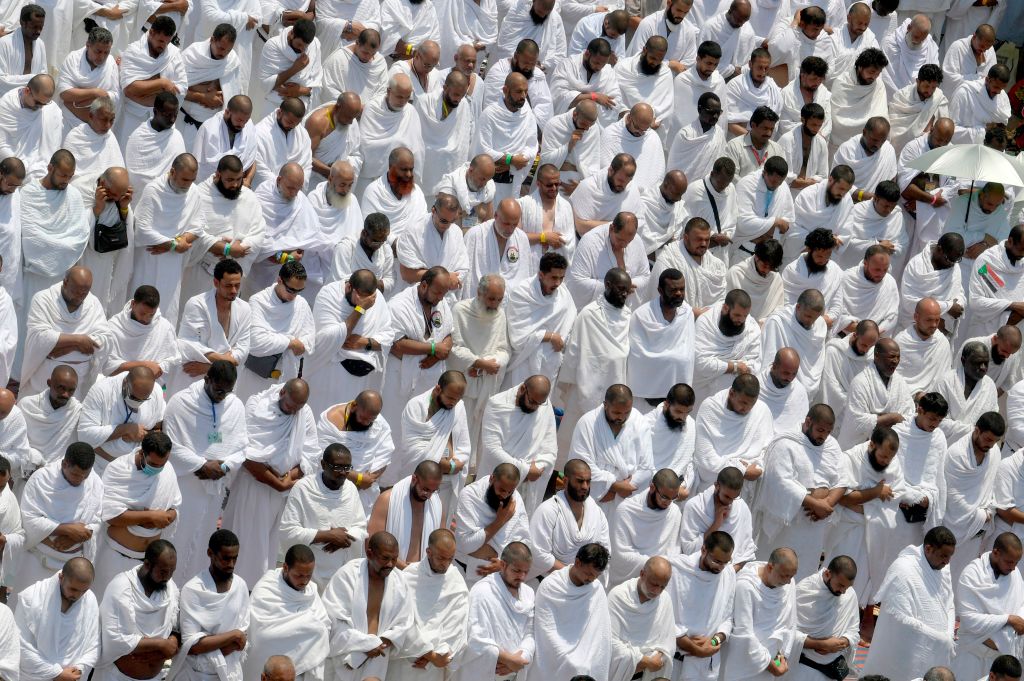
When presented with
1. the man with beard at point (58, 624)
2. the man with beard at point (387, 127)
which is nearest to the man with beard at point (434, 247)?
the man with beard at point (387, 127)

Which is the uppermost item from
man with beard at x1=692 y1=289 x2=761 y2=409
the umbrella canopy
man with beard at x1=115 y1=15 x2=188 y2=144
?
the umbrella canopy

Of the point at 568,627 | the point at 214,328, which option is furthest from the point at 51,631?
the point at 568,627

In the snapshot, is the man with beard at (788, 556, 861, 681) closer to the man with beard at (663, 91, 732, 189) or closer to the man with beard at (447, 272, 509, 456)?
the man with beard at (447, 272, 509, 456)

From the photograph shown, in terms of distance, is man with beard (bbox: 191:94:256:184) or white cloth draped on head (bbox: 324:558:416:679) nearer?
white cloth draped on head (bbox: 324:558:416:679)

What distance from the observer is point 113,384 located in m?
16.3

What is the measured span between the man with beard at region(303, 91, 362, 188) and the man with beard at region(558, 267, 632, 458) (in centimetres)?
281

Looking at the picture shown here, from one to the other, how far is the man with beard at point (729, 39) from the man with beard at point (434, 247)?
196 inches

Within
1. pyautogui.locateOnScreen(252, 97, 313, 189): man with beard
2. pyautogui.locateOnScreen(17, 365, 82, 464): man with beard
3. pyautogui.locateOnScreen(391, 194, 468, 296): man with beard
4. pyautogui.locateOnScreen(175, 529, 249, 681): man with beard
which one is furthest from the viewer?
pyautogui.locateOnScreen(252, 97, 313, 189): man with beard


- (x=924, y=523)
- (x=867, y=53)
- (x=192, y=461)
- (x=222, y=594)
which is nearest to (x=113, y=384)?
(x=192, y=461)

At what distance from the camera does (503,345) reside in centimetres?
1847

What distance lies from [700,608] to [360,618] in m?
2.85

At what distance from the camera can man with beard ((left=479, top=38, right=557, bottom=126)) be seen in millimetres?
20953

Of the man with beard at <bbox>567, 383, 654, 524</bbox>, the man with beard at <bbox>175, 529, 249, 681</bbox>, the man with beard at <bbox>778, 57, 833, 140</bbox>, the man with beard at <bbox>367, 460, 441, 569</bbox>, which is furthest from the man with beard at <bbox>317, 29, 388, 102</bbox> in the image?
the man with beard at <bbox>175, 529, 249, 681</bbox>

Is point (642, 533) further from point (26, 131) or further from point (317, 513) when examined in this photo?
point (26, 131)
